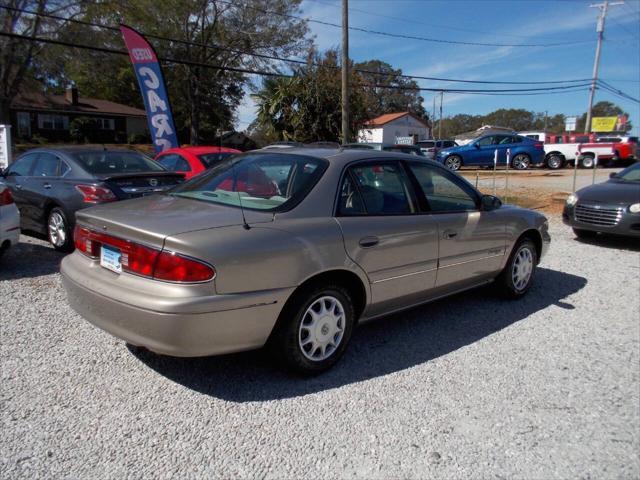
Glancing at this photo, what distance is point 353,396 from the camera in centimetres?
312

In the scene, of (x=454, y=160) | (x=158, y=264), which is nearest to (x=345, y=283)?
(x=158, y=264)

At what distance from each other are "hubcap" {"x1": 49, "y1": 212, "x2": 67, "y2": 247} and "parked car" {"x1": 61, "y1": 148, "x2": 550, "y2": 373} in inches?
127

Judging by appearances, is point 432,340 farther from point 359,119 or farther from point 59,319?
point 359,119

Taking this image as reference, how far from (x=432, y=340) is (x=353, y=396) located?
1185 mm

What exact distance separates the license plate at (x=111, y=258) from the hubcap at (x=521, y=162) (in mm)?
23660

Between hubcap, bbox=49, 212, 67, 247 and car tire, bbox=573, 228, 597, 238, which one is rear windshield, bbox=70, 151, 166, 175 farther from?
car tire, bbox=573, 228, 597, 238

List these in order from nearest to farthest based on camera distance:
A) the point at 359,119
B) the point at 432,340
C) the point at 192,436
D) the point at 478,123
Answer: the point at 192,436 → the point at 432,340 → the point at 359,119 → the point at 478,123

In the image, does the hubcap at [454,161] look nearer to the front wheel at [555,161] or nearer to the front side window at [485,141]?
the front side window at [485,141]

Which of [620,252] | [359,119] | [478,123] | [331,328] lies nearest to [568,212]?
[620,252]

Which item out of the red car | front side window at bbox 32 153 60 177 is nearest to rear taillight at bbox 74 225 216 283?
front side window at bbox 32 153 60 177

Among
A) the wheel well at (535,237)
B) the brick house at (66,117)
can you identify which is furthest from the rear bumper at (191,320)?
the brick house at (66,117)

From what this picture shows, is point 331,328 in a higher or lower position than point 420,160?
lower

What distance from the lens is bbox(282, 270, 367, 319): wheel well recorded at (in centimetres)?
315

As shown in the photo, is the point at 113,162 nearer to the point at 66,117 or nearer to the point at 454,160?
the point at 454,160
